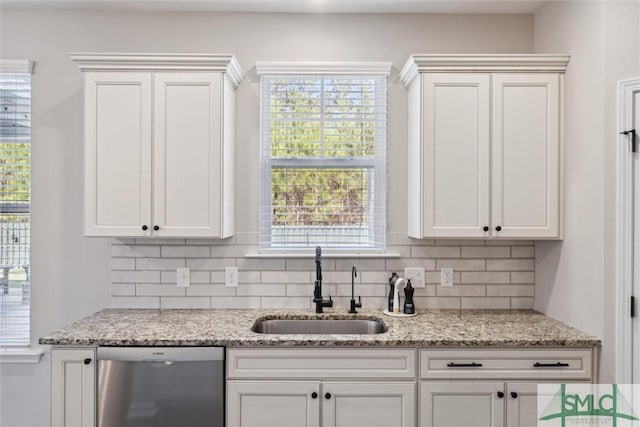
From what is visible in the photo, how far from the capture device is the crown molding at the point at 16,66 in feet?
8.91

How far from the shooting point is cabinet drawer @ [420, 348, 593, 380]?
2.13m

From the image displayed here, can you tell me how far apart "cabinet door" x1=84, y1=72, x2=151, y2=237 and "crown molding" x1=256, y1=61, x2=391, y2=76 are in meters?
0.72

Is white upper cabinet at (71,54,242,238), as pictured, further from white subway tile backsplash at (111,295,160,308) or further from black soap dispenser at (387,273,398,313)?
black soap dispenser at (387,273,398,313)

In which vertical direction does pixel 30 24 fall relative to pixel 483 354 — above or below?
above

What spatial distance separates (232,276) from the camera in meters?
2.76

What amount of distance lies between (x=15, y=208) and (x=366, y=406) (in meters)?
2.46

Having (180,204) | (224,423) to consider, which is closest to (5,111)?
(180,204)

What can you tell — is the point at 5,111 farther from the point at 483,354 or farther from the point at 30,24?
the point at 483,354

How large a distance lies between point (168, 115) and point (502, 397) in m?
2.26

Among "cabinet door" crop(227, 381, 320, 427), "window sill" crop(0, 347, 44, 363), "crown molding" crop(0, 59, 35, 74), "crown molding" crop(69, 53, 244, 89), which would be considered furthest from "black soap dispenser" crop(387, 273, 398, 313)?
"crown molding" crop(0, 59, 35, 74)

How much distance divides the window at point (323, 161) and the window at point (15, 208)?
151 cm

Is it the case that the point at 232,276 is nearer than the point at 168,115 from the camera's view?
No

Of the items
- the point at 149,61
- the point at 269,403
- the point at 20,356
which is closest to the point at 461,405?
the point at 269,403

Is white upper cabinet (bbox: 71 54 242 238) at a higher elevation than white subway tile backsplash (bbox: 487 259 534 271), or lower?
higher
